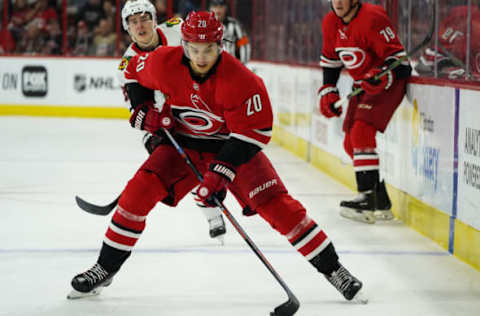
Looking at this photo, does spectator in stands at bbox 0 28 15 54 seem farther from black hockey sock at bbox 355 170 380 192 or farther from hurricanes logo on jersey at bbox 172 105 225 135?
hurricanes logo on jersey at bbox 172 105 225 135

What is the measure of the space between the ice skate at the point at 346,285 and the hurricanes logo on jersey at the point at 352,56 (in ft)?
5.85

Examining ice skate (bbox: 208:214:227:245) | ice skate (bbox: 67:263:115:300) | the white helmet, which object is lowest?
ice skate (bbox: 208:214:227:245)

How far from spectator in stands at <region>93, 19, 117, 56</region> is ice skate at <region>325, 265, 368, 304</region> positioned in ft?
28.8

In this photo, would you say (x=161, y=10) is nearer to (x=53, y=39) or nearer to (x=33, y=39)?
(x=53, y=39)

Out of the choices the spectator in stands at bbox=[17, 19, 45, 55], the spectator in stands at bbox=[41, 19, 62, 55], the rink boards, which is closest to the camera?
the rink boards

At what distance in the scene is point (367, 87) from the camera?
4.12 meters

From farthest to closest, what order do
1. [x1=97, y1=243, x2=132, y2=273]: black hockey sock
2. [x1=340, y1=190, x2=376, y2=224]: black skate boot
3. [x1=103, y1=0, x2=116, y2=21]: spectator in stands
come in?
[x1=103, y1=0, x2=116, y2=21]: spectator in stands → [x1=340, y1=190, x2=376, y2=224]: black skate boot → [x1=97, y1=243, x2=132, y2=273]: black hockey sock

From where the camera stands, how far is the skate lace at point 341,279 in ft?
9.06

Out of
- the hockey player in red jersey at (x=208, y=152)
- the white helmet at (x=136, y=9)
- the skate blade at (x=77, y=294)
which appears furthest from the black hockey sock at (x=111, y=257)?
the white helmet at (x=136, y=9)

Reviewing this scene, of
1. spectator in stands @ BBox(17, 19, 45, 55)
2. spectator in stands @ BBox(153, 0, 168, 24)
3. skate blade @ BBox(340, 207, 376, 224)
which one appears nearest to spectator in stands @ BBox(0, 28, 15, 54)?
spectator in stands @ BBox(17, 19, 45, 55)

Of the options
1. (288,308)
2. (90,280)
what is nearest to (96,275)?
(90,280)

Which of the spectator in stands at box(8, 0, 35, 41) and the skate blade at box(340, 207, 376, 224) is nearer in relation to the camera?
the skate blade at box(340, 207, 376, 224)

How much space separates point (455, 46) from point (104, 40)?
7977mm

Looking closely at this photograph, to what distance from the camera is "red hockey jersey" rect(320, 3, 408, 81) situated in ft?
13.6
